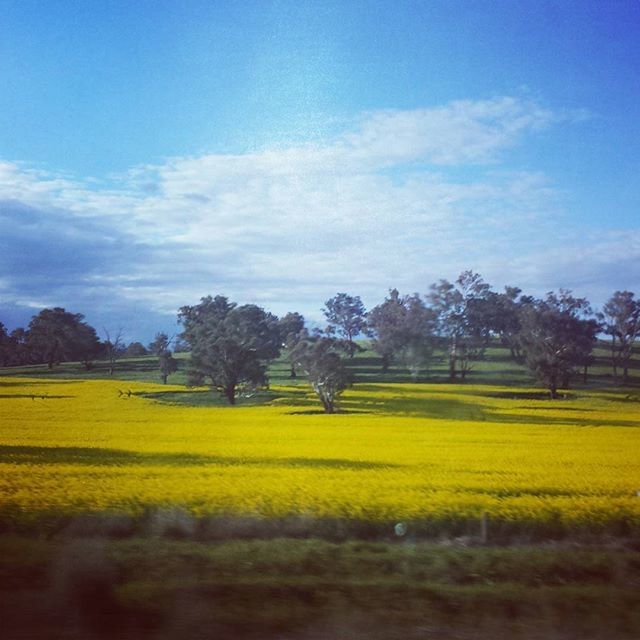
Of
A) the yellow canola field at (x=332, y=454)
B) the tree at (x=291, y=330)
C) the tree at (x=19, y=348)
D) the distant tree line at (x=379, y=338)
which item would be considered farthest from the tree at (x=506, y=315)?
the tree at (x=19, y=348)

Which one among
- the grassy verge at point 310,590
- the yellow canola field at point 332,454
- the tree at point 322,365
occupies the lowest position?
the grassy verge at point 310,590

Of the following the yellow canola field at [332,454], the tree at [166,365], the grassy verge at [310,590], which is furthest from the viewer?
the tree at [166,365]

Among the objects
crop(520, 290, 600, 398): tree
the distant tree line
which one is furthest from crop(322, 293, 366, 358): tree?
crop(520, 290, 600, 398): tree

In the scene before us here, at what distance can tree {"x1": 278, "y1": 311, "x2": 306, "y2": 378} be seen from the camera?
15766 mm

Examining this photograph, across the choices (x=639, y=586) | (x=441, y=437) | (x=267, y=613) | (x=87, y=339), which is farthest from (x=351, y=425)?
(x=267, y=613)

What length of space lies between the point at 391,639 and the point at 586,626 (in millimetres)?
1776

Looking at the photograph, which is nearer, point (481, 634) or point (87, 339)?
point (481, 634)

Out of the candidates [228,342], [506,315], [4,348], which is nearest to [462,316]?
[506,315]

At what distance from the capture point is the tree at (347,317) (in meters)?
15.4

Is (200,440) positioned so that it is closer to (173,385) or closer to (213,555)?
(173,385)

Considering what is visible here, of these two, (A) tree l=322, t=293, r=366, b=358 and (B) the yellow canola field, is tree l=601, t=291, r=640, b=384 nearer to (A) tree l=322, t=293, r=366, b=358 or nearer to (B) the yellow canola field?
(B) the yellow canola field

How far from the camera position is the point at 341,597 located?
6.36m

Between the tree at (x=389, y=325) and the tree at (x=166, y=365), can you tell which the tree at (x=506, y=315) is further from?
the tree at (x=166, y=365)

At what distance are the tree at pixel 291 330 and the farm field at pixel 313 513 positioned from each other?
118 centimetres
